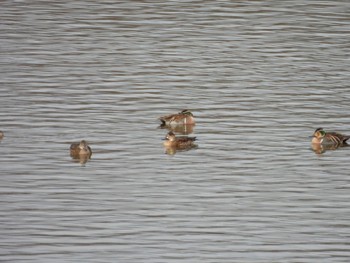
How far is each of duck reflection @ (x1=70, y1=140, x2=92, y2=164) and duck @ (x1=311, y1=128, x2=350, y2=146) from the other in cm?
345

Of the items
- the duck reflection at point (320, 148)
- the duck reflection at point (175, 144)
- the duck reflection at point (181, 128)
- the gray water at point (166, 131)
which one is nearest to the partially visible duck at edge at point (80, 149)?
the gray water at point (166, 131)

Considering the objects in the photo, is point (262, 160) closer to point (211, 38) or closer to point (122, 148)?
point (122, 148)

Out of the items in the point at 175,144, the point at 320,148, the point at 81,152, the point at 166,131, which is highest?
the point at 166,131

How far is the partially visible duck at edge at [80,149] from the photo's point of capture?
1842 centimetres

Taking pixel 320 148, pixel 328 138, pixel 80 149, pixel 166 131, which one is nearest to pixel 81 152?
pixel 80 149

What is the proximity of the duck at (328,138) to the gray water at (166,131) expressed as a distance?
0.70 feet

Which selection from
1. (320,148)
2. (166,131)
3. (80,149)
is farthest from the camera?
(166,131)

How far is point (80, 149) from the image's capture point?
60.5ft

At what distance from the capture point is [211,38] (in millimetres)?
28438

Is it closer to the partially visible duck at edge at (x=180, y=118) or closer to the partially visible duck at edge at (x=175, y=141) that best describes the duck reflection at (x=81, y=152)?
the partially visible duck at edge at (x=175, y=141)

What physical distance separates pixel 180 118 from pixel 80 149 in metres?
2.78

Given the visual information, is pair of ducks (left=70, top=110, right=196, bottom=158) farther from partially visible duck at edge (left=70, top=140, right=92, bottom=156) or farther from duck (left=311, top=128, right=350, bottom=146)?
duck (left=311, top=128, right=350, bottom=146)

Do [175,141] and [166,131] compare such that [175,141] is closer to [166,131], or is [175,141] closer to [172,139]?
[172,139]

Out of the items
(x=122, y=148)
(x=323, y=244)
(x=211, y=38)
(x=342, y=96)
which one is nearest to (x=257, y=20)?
(x=211, y=38)
